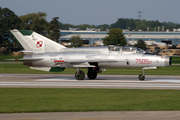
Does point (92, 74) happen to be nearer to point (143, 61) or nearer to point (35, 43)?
point (143, 61)

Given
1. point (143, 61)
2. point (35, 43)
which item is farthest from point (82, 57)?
point (143, 61)

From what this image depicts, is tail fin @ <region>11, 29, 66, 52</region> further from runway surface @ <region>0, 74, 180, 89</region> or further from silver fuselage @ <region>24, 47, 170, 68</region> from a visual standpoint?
runway surface @ <region>0, 74, 180, 89</region>

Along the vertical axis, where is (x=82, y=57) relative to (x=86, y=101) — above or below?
above

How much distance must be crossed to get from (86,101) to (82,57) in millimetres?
9025

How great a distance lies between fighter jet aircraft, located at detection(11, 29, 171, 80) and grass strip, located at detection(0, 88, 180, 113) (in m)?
5.68

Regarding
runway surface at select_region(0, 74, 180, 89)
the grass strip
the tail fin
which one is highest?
the tail fin

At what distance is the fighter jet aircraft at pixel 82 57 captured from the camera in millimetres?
20511

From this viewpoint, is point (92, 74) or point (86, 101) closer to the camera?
point (86, 101)

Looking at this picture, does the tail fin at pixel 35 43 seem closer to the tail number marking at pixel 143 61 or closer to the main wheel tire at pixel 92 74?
the main wheel tire at pixel 92 74

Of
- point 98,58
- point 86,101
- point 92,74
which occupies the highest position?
point 98,58

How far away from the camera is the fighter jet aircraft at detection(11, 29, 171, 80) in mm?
20511

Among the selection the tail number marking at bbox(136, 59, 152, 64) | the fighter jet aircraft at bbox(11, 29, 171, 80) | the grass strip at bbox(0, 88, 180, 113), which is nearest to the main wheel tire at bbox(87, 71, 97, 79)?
the fighter jet aircraft at bbox(11, 29, 171, 80)

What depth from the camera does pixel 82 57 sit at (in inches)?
834

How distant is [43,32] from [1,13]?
13.3m
